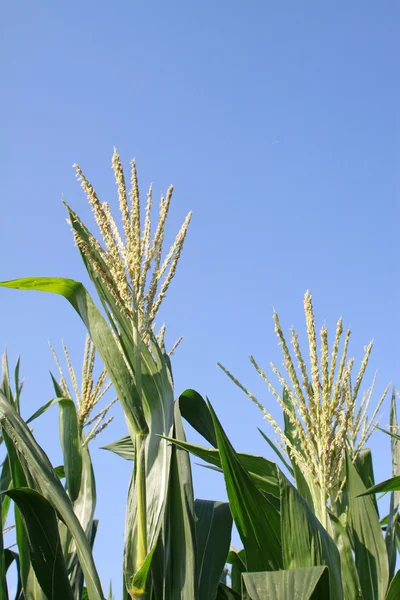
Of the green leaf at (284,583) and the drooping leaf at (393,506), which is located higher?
the drooping leaf at (393,506)

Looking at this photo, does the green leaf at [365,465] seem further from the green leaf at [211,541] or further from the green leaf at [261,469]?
the green leaf at [211,541]

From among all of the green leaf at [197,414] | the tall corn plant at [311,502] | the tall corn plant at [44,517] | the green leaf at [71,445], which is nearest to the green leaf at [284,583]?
the tall corn plant at [311,502]

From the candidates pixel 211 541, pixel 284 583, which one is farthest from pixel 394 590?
pixel 211 541

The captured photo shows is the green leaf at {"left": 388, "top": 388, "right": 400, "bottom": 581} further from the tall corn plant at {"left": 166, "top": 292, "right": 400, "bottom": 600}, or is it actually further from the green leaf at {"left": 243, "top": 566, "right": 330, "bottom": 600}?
the green leaf at {"left": 243, "top": 566, "right": 330, "bottom": 600}

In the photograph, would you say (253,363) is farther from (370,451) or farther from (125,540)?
(370,451)

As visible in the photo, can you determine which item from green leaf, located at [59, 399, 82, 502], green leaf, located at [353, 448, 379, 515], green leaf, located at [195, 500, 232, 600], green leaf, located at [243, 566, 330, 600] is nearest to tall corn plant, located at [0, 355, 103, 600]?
green leaf, located at [195, 500, 232, 600]

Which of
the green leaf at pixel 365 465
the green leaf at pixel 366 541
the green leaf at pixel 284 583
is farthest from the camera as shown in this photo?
the green leaf at pixel 365 465

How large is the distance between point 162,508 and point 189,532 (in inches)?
4.9

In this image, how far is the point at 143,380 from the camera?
2.38 m

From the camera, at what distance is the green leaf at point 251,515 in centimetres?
184

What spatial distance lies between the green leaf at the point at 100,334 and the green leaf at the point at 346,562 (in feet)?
2.44

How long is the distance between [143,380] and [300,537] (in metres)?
0.85

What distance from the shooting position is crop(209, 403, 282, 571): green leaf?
1842 mm

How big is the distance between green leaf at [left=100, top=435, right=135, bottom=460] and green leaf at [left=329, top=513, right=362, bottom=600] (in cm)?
103
